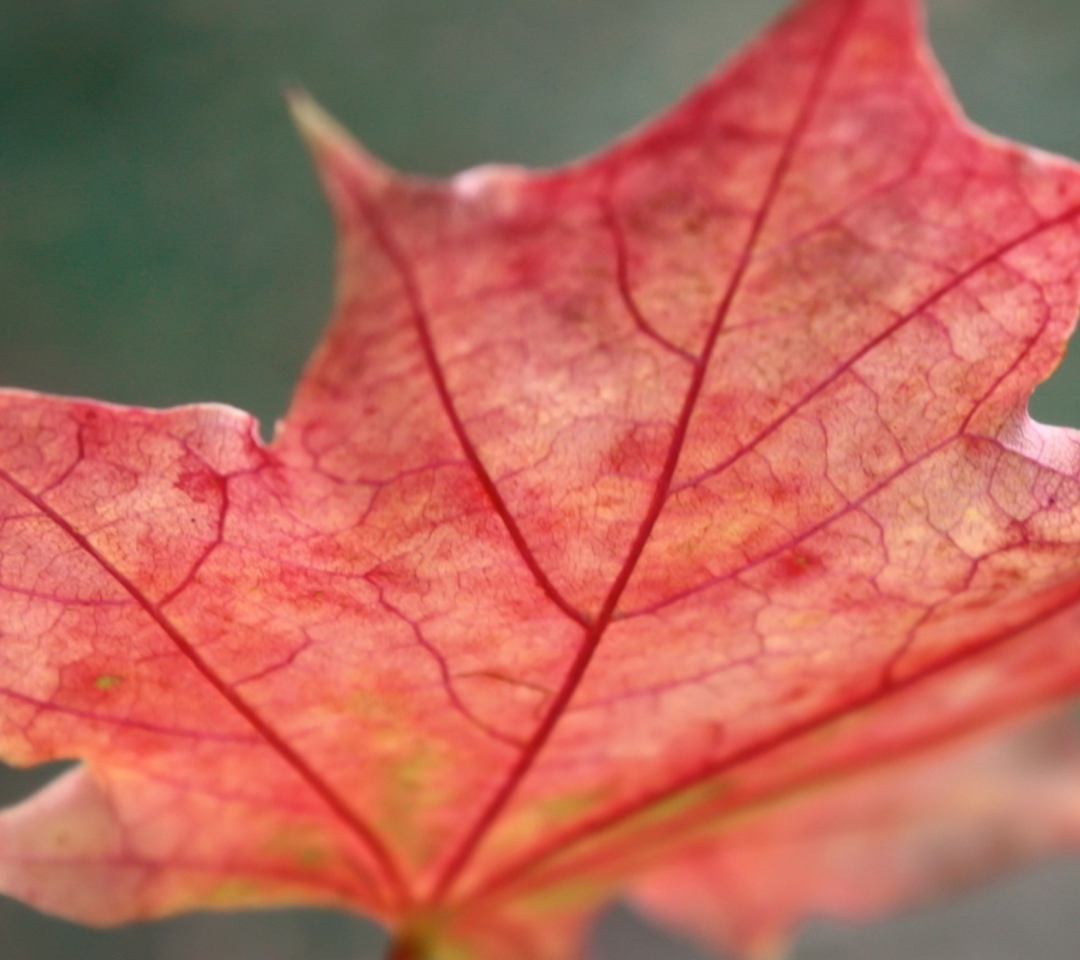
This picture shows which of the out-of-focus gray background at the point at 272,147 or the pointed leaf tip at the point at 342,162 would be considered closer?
the pointed leaf tip at the point at 342,162

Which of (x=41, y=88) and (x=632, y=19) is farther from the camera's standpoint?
(x=632, y=19)

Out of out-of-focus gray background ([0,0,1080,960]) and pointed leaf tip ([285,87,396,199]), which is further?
out-of-focus gray background ([0,0,1080,960])

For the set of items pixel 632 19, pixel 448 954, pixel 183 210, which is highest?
pixel 632 19

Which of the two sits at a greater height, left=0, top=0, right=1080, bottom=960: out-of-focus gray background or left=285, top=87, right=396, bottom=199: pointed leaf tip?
left=0, top=0, right=1080, bottom=960: out-of-focus gray background

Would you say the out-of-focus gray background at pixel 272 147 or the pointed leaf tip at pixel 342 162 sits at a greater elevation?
the out-of-focus gray background at pixel 272 147

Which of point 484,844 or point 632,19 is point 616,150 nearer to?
point 484,844

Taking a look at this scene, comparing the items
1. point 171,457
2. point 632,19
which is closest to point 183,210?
point 632,19

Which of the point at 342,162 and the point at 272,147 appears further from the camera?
the point at 272,147

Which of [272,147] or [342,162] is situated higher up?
[272,147]
